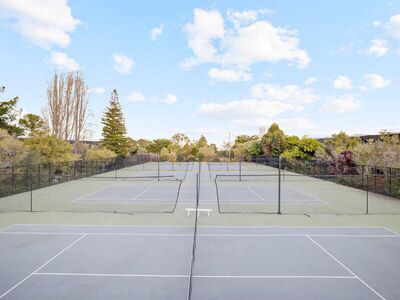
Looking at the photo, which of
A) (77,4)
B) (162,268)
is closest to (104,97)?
(77,4)

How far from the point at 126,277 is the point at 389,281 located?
18.5ft

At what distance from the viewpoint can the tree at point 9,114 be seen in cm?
2792

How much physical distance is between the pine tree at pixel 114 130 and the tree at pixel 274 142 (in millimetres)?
26622

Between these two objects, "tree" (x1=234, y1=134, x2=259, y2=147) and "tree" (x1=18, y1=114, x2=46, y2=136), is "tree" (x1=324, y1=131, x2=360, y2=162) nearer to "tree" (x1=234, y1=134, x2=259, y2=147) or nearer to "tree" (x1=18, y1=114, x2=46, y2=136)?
"tree" (x1=18, y1=114, x2=46, y2=136)

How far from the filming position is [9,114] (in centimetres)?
2859

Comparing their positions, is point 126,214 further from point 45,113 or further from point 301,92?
point 45,113

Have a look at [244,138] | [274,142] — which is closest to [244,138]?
[244,138]

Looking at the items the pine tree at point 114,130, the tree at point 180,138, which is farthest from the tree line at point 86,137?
the tree at point 180,138

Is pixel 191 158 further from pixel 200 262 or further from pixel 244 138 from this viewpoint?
pixel 200 262

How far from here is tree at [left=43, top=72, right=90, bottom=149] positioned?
4147 centimetres

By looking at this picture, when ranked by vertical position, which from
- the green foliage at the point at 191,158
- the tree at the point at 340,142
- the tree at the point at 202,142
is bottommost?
the green foliage at the point at 191,158

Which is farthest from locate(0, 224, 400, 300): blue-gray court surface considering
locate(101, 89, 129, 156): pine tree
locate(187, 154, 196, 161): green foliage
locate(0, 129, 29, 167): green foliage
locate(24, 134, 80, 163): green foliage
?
locate(187, 154, 196, 161): green foliage

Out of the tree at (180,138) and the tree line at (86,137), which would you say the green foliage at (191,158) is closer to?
the tree line at (86,137)

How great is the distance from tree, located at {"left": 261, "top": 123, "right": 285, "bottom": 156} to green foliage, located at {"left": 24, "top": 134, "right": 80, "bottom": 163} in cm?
2945
